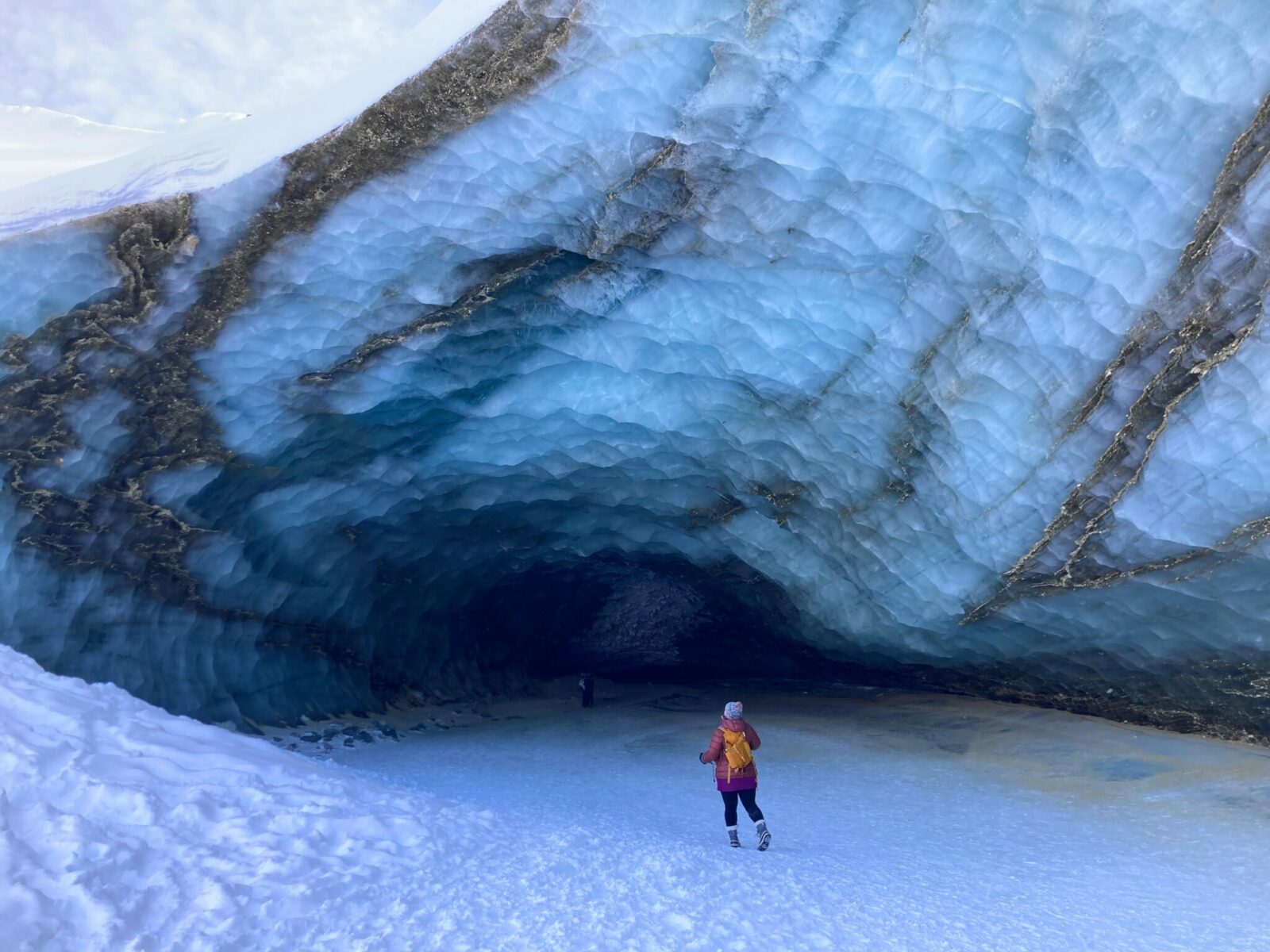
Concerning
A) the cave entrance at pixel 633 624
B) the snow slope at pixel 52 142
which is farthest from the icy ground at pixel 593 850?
the snow slope at pixel 52 142

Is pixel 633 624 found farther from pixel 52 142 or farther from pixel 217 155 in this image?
pixel 52 142

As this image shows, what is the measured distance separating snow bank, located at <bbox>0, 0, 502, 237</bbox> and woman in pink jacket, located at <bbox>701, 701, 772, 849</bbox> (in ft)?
15.7

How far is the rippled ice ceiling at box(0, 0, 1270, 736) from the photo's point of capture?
5328 mm

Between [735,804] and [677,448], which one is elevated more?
[677,448]

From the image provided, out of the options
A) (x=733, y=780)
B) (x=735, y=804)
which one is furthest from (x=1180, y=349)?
(x=735, y=804)

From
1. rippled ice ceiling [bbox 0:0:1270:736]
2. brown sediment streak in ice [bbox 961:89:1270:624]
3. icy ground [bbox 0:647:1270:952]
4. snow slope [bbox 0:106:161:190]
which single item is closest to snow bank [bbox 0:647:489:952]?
icy ground [bbox 0:647:1270:952]

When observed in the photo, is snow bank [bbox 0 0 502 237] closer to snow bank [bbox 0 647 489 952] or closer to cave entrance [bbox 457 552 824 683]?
snow bank [bbox 0 647 489 952]

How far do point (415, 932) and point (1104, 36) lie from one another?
227 inches

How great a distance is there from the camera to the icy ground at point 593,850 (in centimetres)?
371

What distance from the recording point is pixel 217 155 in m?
6.73

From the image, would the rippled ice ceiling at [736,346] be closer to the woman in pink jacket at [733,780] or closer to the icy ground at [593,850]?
the icy ground at [593,850]

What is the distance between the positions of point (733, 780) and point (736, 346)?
3.65 meters

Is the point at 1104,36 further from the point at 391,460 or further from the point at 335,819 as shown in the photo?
the point at 391,460

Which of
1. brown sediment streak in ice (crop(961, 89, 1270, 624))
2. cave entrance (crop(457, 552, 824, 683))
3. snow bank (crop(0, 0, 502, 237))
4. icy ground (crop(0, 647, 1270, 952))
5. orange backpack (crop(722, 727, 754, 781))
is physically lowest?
icy ground (crop(0, 647, 1270, 952))
